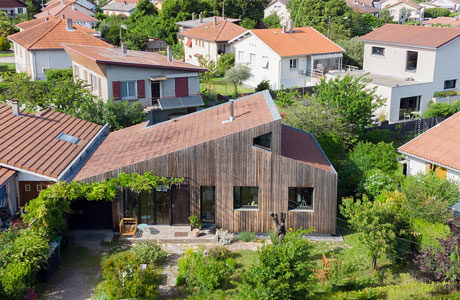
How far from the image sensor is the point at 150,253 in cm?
2008

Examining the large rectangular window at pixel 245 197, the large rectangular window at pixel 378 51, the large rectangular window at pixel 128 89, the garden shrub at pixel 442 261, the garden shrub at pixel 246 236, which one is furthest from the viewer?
the large rectangular window at pixel 378 51

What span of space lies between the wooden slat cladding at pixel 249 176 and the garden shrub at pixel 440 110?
23.0 m

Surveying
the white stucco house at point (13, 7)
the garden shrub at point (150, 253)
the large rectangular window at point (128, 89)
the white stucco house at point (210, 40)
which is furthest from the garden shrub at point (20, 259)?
the white stucco house at point (13, 7)

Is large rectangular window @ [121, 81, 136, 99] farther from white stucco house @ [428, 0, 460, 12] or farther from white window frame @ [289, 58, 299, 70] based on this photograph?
white stucco house @ [428, 0, 460, 12]

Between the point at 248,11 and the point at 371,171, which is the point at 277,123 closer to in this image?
the point at 371,171

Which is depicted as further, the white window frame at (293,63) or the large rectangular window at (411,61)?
the white window frame at (293,63)

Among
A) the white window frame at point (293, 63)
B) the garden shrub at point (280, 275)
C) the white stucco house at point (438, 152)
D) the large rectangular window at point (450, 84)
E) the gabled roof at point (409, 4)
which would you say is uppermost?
the gabled roof at point (409, 4)

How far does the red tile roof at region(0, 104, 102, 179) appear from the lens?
21.7 m

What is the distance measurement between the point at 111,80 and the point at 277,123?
1825cm

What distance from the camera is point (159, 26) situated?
77.0m

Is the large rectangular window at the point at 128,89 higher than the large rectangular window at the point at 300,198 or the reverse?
higher

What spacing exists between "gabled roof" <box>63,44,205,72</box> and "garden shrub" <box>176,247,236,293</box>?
20.4 metres

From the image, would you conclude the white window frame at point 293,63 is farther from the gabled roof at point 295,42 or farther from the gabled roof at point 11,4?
the gabled roof at point 11,4

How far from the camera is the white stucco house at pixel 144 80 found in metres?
36.3
